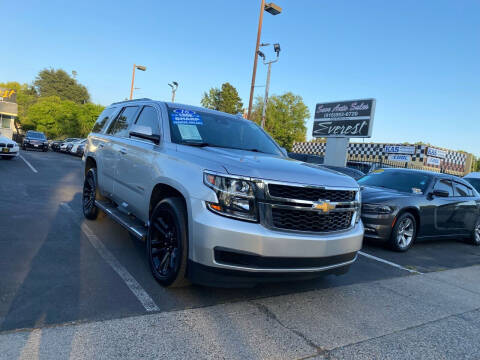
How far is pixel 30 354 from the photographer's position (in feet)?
7.27

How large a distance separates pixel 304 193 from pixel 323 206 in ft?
0.71

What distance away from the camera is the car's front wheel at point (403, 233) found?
19.4ft

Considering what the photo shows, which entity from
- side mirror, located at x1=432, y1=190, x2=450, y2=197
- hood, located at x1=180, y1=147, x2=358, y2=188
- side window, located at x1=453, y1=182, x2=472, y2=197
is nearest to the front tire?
hood, located at x1=180, y1=147, x2=358, y2=188

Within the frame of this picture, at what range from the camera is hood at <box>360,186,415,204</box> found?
19.5 feet

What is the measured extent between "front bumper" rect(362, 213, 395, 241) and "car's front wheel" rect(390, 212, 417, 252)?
116 millimetres

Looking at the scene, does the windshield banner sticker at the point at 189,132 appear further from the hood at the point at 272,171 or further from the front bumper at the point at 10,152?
the front bumper at the point at 10,152

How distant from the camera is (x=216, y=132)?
4211 mm

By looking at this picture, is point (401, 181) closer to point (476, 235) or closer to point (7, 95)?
point (476, 235)

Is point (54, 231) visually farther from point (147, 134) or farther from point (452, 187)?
point (452, 187)

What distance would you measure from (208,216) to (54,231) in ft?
10.7

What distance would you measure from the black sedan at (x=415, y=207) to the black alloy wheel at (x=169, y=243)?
12.2ft

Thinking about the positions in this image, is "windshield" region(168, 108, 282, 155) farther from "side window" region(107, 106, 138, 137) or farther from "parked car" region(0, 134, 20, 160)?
"parked car" region(0, 134, 20, 160)

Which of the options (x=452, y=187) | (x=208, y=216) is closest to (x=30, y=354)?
(x=208, y=216)

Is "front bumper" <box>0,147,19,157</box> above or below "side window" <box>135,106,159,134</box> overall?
below
